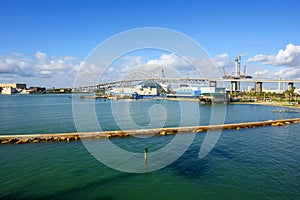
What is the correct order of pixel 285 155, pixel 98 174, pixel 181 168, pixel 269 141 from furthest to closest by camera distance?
pixel 269 141 → pixel 285 155 → pixel 181 168 → pixel 98 174

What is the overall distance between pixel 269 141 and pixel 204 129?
3.39 m

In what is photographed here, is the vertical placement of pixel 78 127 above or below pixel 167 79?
below

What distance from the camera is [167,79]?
253 ft

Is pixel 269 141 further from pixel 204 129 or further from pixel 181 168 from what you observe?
pixel 181 168

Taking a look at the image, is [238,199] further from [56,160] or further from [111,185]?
[56,160]

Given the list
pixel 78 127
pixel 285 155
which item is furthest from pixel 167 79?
pixel 285 155

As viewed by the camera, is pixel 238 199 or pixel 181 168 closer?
pixel 238 199

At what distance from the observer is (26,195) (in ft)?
17.1

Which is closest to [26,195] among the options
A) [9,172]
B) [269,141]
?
[9,172]

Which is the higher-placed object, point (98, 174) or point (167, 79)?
point (167, 79)

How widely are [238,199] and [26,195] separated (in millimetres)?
5221

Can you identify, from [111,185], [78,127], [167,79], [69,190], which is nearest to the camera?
[69,190]

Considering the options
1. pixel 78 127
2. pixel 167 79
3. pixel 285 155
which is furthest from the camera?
pixel 167 79

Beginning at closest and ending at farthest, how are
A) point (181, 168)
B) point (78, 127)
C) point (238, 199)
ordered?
point (238, 199)
point (181, 168)
point (78, 127)
